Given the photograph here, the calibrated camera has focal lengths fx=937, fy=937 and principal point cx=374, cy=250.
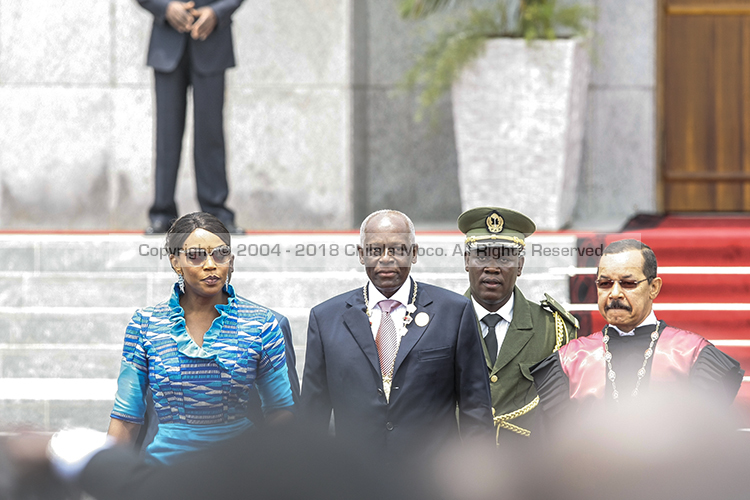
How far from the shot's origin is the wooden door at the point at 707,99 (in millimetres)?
9164

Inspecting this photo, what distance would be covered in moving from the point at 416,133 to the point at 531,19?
237 centimetres

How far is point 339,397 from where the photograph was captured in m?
2.94

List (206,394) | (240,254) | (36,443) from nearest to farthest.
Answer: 1. (36,443)
2. (206,394)
3. (240,254)

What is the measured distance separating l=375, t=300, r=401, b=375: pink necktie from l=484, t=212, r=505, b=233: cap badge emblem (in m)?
0.62

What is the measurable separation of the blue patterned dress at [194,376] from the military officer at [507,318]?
832 millimetres

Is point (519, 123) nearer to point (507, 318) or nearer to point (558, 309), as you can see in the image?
point (558, 309)

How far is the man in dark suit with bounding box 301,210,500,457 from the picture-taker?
2.87m

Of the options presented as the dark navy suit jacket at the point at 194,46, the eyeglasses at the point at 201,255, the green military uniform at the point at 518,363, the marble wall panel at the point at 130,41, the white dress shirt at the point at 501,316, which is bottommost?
the green military uniform at the point at 518,363

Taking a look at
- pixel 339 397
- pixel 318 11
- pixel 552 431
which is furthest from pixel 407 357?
pixel 318 11

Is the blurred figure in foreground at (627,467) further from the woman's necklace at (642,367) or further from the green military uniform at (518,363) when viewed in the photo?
the green military uniform at (518,363)

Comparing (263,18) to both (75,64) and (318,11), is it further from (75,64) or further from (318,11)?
(75,64)

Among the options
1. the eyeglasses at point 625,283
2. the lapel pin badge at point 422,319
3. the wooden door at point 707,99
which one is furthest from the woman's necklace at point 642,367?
the wooden door at point 707,99

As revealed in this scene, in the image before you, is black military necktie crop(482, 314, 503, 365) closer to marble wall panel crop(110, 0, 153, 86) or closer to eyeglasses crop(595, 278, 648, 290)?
eyeglasses crop(595, 278, 648, 290)

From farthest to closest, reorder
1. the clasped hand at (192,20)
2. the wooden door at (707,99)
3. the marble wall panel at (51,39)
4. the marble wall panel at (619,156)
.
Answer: the wooden door at (707,99) → the marble wall panel at (619,156) → the marble wall panel at (51,39) → the clasped hand at (192,20)
